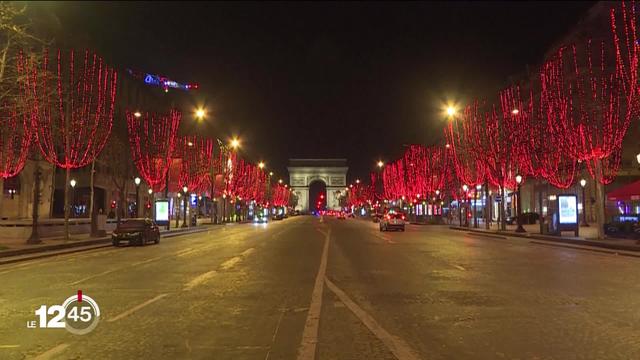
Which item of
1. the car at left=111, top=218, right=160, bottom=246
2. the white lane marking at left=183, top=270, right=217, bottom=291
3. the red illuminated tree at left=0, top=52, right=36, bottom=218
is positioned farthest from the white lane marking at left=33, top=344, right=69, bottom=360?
the car at left=111, top=218, right=160, bottom=246

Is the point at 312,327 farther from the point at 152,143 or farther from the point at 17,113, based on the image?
the point at 152,143

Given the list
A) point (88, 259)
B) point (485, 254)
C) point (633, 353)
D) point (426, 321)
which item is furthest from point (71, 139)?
point (633, 353)

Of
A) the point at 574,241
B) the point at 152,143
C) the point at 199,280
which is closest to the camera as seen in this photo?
the point at 199,280

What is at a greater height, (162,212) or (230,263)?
(162,212)

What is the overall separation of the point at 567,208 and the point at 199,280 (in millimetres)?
30657

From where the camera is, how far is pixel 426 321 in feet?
33.8

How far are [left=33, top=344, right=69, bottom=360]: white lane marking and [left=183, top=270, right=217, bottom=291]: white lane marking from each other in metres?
6.04

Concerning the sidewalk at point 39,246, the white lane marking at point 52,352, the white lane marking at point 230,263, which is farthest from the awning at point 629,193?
the white lane marking at point 52,352

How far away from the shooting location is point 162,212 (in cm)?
5525

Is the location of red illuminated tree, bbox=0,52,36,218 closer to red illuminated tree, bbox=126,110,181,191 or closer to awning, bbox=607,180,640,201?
red illuminated tree, bbox=126,110,181,191

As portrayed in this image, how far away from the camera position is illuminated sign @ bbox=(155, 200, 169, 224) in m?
55.1

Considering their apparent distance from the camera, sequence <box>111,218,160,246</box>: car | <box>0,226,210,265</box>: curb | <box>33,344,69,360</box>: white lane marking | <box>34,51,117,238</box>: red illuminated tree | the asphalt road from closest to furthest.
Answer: <box>33,344,69,360</box>: white lane marking < the asphalt road < <box>0,226,210,265</box>: curb < <box>111,218,160,246</box>: car < <box>34,51,117,238</box>: red illuminated tree

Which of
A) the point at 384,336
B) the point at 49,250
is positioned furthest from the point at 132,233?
the point at 384,336

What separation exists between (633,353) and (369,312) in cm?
462
